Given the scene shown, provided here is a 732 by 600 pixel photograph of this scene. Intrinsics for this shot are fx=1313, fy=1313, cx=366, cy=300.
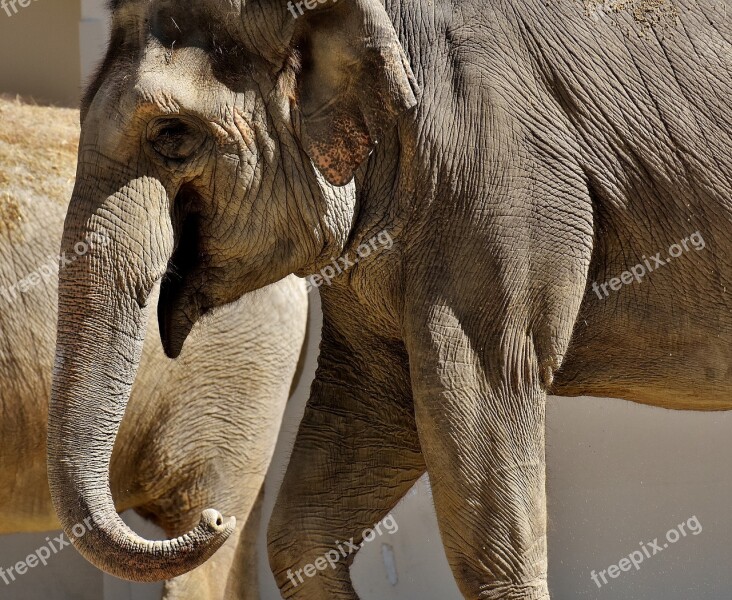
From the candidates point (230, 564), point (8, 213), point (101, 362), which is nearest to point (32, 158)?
point (8, 213)

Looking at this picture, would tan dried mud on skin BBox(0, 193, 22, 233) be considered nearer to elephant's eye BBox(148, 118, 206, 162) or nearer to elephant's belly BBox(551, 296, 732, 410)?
elephant's eye BBox(148, 118, 206, 162)

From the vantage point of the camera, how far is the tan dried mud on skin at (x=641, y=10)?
101 inches

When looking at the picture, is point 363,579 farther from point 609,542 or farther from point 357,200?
point 357,200

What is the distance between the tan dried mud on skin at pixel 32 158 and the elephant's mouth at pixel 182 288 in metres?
1.31

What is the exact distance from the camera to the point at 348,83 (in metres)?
2.37

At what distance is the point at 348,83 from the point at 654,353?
823 mm

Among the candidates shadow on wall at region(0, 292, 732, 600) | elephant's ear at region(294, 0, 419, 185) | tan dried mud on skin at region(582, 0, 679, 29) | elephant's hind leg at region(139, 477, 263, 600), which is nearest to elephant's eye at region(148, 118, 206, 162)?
elephant's ear at region(294, 0, 419, 185)

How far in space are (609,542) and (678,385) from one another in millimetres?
2291

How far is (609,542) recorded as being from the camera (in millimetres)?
4816

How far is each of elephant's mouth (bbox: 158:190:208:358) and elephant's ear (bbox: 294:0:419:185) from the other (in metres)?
0.26

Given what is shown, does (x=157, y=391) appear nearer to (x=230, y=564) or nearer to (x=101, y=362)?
(x=230, y=564)

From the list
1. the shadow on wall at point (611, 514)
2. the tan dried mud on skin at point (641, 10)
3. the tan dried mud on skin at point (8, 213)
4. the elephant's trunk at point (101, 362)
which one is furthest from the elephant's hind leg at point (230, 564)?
the tan dried mud on skin at point (641, 10)

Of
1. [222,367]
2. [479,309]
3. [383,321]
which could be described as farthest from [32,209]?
[479,309]

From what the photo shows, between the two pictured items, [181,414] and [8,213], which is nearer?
[8,213]
